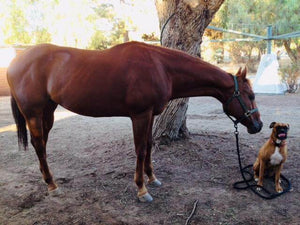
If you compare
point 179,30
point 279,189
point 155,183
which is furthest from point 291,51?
point 155,183

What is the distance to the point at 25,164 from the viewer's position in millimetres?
4258

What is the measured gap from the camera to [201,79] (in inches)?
118

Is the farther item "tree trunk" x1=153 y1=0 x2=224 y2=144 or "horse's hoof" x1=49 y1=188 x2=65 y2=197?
"tree trunk" x1=153 y1=0 x2=224 y2=144

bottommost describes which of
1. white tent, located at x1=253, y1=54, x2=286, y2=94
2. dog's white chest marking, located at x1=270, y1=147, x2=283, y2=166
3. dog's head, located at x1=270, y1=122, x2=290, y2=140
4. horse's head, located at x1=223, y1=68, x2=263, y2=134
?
white tent, located at x1=253, y1=54, x2=286, y2=94

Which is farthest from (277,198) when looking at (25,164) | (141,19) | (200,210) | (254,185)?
(141,19)

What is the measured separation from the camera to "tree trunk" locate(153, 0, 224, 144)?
4098mm

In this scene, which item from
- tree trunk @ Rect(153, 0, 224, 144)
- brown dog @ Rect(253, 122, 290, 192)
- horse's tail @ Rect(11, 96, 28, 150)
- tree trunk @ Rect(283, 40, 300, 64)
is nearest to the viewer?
brown dog @ Rect(253, 122, 290, 192)

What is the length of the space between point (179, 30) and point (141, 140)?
2190mm

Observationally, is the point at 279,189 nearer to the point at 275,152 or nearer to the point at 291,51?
the point at 275,152

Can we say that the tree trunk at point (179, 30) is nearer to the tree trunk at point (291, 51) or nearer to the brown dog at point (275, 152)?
the brown dog at point (275, 152)

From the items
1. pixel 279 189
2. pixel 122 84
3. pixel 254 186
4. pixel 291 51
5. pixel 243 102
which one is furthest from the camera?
pixel 291 51

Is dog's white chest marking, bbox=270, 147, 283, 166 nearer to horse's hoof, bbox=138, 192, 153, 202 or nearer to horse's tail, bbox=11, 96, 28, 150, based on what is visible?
horse's hoof, bbox=138, 192, 153, 202

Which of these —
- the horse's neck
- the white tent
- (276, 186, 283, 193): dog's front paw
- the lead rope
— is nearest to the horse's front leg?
the horse's neck

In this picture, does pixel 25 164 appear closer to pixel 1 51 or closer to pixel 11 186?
pixel 11 186
